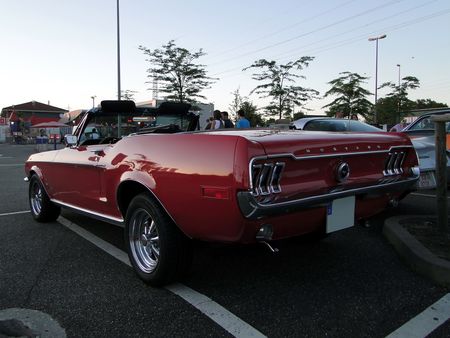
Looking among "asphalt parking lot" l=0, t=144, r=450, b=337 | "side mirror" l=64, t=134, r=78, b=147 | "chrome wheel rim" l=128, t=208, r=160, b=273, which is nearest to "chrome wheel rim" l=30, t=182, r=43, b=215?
"asphalt parking lot" l=0, t=144, r=450, b=337

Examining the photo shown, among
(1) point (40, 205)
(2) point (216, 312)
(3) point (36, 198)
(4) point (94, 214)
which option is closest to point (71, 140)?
(4) point (94, 214)

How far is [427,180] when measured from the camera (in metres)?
5.41

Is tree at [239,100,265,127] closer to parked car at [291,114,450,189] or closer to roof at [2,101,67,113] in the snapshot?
parked car at [291,114,450,189]

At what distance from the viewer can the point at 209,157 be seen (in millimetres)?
2840

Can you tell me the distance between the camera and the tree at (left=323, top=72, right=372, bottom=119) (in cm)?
3791

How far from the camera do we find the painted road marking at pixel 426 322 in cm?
264

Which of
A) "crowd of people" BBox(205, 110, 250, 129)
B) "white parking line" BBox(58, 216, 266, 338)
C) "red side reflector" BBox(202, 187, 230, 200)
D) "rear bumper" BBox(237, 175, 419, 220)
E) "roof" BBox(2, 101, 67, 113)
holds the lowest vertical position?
"white parking line" BBox(58, 216, 266, 338)

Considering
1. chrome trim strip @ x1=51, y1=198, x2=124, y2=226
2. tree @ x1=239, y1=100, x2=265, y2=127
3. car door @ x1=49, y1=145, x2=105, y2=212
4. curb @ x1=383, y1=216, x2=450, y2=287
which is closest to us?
curb @ x1=383, y1=216, x2=450, y2=287

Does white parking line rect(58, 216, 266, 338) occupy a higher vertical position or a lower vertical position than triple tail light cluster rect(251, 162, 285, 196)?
lower

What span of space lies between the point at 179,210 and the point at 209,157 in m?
0.47

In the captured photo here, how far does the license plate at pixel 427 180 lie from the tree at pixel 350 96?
3325 cm

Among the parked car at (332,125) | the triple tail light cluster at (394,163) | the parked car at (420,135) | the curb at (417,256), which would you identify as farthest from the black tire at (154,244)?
the parked car at (332,125)

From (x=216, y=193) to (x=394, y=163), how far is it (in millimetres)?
1799

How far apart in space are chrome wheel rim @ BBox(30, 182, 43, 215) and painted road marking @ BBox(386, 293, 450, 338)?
476 centimetres
